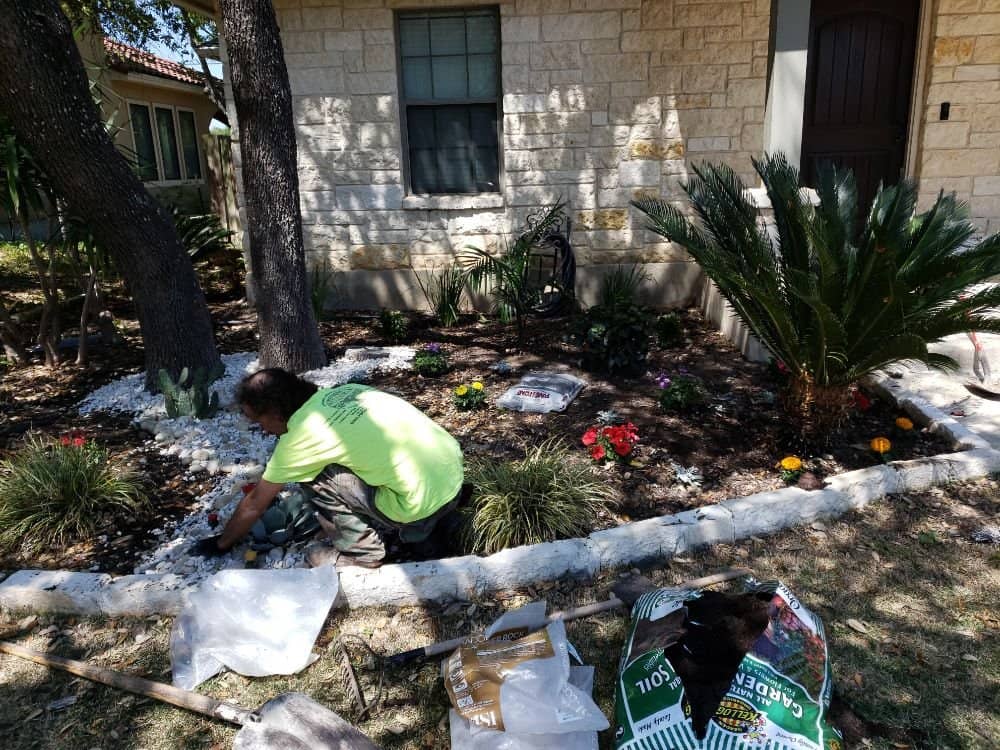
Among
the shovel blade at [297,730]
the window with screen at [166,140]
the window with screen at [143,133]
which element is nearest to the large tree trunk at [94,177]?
the shovel blade at [297,730]

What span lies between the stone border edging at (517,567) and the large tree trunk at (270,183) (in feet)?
8.20

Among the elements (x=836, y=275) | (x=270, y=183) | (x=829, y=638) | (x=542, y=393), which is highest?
(x=270, y=183)

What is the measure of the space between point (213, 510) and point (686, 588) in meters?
2.36

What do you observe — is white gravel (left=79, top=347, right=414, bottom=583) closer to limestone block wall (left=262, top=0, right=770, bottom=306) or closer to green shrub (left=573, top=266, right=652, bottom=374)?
green shrub (left=573, top=266, right=652, bottom=374)

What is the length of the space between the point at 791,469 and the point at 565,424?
4.57 feet

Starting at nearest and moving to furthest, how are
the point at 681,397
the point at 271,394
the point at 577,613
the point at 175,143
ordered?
the point at 577,613, the point at 271,394, the point at 681,397, the point at 175,143

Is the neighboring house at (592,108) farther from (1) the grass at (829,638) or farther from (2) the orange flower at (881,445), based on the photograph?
(1) the grass at (829,638)

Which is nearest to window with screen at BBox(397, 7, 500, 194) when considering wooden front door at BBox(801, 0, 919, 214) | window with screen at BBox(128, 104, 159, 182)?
wooden front door at BBox(801, 0, 919, 214)

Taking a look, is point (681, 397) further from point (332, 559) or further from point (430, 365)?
point (332, 559)

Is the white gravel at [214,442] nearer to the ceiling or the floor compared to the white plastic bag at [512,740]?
nearer to the ceiling

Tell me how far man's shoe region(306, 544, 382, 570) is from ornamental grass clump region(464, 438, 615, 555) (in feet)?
1.53

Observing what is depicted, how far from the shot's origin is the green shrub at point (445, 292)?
7.44 metres

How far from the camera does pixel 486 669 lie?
2609 millimetres

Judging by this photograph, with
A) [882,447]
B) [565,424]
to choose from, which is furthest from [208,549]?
[882,447]
